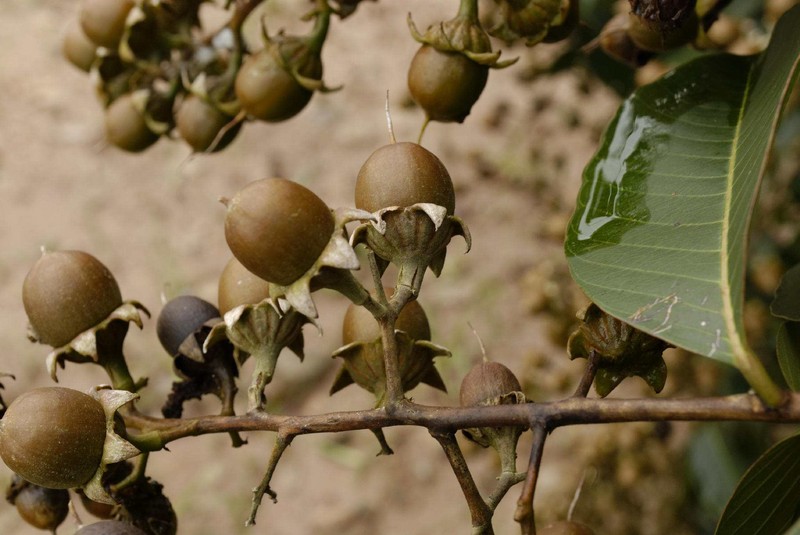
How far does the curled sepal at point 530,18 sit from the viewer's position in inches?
52.0

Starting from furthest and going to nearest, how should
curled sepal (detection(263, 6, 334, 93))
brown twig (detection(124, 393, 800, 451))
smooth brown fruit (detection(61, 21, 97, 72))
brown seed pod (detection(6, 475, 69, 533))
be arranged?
smooth brown fruit (detection(61, 21, 97, 72)) → curled sepal (detection(263, 6, 334, 93)) → brown seed pod (detection(6, 475, 69, 533)) → brown twig (detection(124, 393, 800, 451))

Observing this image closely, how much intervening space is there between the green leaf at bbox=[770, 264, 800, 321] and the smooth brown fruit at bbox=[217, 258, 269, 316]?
67 centimetres

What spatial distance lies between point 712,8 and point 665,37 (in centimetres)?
14

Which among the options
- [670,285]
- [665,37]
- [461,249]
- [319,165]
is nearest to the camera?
[670,285]

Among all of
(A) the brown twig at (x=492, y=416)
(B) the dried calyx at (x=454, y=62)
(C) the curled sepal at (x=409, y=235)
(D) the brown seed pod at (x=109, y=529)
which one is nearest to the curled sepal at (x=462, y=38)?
(B) the dried calyx at (x=454, y=62)

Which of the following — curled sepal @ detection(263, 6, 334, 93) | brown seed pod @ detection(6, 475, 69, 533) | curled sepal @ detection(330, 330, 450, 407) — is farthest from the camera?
curled sepal @ detection(263, 6, 334, 93)

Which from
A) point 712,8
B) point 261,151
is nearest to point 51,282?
point 712,8

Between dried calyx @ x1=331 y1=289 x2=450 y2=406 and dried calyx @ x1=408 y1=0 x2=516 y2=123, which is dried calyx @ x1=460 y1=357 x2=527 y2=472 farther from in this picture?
dried calyx @ x1=408 y1=0 x2=516 y2=123

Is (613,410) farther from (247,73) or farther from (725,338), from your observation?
(247,73)

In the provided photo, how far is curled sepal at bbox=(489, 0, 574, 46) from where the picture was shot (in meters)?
1.32

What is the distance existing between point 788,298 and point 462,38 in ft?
1.89

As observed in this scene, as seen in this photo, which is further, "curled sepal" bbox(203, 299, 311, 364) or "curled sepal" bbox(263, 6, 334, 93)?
"curled sepal" bbox(263, 6, 334, 93)

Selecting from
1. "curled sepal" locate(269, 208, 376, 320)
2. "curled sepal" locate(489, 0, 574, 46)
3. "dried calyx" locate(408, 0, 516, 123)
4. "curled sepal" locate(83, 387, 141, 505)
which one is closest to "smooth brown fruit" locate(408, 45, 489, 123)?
"dried calyx" locate(408, 0, 516, 123)

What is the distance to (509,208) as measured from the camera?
4.16 meters
